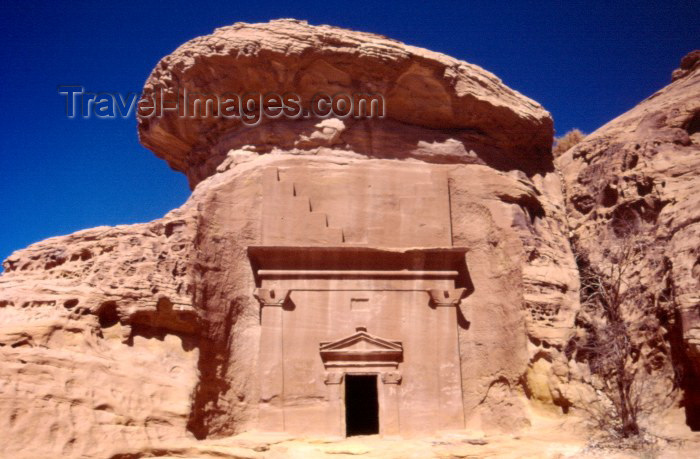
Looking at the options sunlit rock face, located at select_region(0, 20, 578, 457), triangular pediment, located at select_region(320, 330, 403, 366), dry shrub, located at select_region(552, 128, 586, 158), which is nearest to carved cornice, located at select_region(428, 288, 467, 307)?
sunlit rock face, located at select_region(0, 20, 578, 457)

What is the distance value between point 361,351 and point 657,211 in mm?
7140

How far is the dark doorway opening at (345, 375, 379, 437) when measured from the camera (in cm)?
1711

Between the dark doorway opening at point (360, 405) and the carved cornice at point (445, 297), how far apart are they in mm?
3915

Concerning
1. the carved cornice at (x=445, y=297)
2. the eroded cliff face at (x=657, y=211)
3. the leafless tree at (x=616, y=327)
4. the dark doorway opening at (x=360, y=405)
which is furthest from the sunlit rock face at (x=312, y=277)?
the dark doorway opening at (x=360, y=405)

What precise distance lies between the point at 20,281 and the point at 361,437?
7.09 m

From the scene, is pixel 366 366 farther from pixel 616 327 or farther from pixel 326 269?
pixel 616 327

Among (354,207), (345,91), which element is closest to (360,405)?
(354,207)

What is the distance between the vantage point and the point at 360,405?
17516 mm

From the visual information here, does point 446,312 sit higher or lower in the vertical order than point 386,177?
→ lower

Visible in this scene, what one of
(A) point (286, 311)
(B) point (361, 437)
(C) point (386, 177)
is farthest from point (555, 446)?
(C) point (386, 177)

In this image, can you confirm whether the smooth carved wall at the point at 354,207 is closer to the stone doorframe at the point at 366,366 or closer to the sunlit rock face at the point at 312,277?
the sunlit rock face at the point at 312,277

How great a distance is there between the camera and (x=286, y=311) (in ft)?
45.1

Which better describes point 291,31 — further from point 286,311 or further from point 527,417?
point 527,417

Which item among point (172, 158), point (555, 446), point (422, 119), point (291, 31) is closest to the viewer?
point (555, 446)
